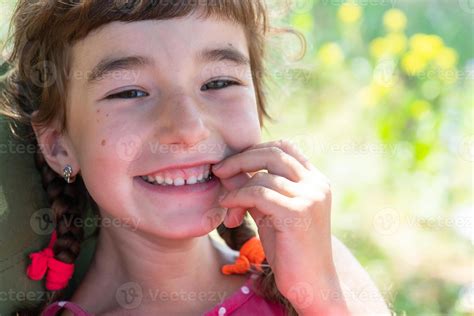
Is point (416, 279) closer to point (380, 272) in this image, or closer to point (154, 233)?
point (380, 272)

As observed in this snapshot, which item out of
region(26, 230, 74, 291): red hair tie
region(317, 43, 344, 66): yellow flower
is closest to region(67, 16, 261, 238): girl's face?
region(26, 230, 74, 291): red hair tie

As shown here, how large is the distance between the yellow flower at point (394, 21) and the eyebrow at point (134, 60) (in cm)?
240

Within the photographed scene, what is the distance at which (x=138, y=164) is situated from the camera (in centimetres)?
193

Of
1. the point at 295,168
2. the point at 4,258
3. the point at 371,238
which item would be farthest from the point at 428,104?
the point at 4,258

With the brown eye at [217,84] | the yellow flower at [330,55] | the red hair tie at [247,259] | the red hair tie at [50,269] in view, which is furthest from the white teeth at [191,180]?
the yellow flower at [330,55]

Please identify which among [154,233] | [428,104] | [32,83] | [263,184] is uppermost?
[32,83]

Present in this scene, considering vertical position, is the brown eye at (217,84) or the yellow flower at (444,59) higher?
the brown eye at (217,84)

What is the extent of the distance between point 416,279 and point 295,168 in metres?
1.55

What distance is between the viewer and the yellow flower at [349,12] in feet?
14.1

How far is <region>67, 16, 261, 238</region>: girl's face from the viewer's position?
74.0 inches

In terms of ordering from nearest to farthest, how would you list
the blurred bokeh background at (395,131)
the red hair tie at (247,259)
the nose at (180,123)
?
1. the nose at (180,123)
2. the red hair tie at (247,259)
3. the blurred bokeh background at (395,131)

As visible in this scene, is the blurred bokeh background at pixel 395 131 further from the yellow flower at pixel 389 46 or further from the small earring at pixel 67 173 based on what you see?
the small earring at pixel 67 173

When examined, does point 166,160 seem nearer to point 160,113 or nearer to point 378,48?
point 160,113

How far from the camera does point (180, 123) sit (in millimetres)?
1848
